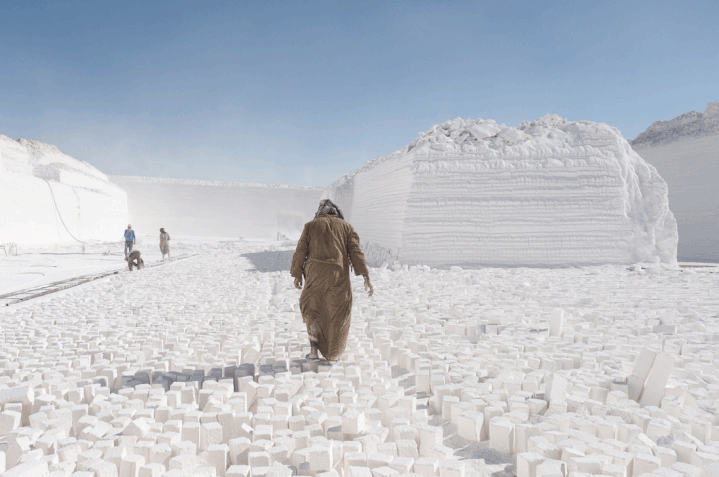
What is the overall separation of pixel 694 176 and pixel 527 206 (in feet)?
43.1

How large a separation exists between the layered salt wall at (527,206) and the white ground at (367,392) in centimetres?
512

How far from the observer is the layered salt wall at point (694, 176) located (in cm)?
1780

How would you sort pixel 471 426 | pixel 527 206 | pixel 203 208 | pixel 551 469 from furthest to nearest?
pixel 203 208 < pixel 527 206 < pixel 471 426 < pixel 551 469

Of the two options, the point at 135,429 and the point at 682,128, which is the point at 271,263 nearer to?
the point at 135,429

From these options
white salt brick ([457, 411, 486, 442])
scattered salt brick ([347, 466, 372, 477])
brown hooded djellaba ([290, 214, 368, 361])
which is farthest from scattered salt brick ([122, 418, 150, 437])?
white salt brick ([457, 411, 486, 442])

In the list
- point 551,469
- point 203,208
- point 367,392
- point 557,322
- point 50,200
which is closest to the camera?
point 551,469

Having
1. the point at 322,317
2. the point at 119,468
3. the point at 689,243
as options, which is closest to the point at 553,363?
the point at 322,317

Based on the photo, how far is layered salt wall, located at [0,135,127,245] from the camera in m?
18.9

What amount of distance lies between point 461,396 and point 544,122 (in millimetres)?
10989

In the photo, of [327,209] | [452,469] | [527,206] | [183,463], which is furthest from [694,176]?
[183,463]

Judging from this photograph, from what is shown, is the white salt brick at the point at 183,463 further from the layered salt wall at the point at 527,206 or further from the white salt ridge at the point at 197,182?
the white salt ridge at the point at 197,182

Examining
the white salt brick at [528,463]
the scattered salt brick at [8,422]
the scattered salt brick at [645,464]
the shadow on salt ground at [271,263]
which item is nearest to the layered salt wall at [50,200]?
the shadow on salt ground at [271,263]

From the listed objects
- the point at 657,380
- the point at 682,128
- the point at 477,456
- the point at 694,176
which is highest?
the point at 682,128

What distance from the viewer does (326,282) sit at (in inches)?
130
